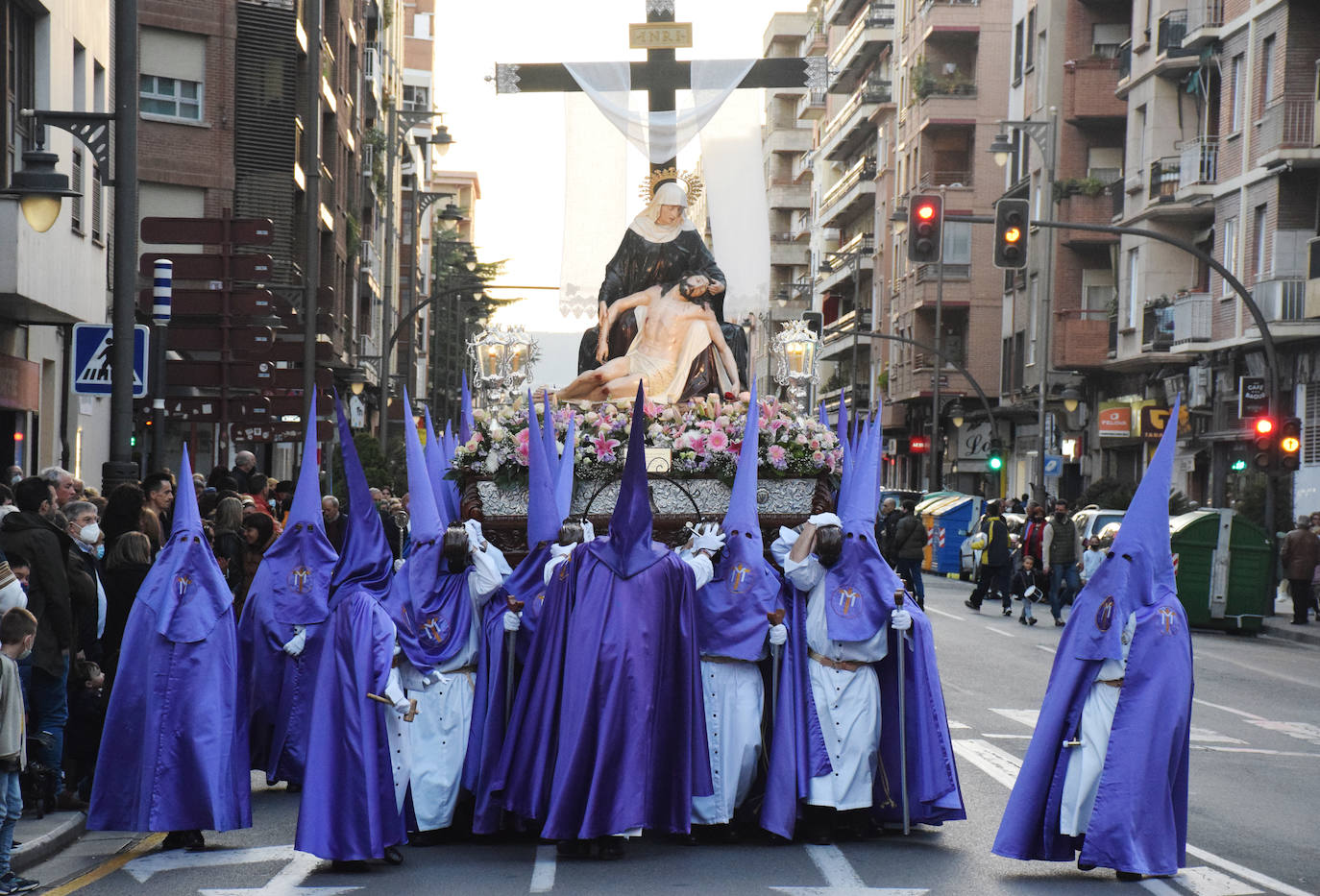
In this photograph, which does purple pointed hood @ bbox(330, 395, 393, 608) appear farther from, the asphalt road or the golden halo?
the golden halo

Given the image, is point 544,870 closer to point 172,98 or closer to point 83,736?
point 83,736

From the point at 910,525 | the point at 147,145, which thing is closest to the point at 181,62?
the point at 147,145

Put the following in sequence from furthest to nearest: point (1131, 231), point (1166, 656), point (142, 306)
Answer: point (142, 306) → point (1131, 231) → point (1166, 656)

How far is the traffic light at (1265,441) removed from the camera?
92.7 ft

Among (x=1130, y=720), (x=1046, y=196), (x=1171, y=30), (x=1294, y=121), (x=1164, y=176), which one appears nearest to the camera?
(x=1130, y=720)

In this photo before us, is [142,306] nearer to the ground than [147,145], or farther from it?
nearer to the ground

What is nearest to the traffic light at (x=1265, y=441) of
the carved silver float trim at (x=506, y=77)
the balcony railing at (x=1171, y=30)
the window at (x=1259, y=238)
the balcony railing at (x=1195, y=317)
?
the window at (x=1259, y=238)

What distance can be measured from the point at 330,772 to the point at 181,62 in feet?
96.4

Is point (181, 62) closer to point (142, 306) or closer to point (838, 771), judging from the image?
point (142, 306)

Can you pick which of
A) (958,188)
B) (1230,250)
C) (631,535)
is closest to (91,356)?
(631,535)

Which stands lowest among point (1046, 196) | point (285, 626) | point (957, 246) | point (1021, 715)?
point (1021, 715)

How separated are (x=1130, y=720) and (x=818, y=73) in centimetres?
696

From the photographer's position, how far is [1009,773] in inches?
521

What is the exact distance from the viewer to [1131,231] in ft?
87.8
